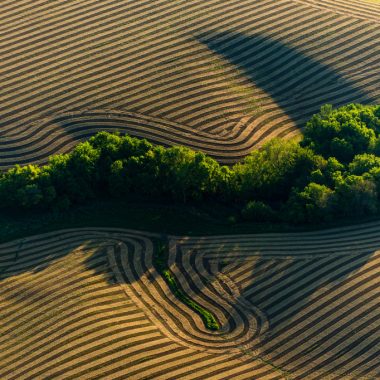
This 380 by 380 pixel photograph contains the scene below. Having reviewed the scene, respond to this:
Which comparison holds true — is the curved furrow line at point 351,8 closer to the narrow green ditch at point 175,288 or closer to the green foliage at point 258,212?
the green foliage at point 258,212

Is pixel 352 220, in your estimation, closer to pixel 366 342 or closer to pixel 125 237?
pixel 366 342

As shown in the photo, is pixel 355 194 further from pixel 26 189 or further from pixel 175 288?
pixel 26 189

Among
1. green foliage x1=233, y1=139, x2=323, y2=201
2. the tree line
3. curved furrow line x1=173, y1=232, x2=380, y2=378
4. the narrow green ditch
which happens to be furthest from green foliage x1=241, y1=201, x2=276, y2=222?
the narrow green ditch

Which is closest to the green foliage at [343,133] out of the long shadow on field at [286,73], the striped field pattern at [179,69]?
the striped field pattern at [179,69]

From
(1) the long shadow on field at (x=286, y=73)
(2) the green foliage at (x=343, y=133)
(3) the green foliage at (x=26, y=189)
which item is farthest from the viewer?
(1) the long shadow on field at (x=286, y=73)

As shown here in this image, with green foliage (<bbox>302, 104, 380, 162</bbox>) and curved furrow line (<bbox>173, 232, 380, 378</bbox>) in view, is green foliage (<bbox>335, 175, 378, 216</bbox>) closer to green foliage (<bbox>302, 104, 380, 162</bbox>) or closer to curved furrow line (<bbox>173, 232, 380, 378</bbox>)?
curved furrow line (<bbox>173, 232, 380, 378</bbox>)

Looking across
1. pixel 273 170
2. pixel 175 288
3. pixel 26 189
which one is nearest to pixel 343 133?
pixel 273 170
